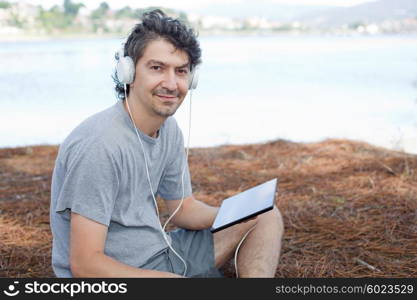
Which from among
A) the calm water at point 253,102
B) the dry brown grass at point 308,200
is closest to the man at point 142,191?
the dry brown grass at point 308,200

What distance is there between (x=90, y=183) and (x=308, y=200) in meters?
2.29

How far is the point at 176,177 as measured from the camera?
255cm

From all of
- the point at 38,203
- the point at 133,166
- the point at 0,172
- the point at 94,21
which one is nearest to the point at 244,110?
the point at 0,172

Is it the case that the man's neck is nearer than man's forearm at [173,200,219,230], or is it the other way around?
the man's neck

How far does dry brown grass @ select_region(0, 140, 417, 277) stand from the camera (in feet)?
9.71

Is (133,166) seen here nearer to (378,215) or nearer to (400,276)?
(400,276)

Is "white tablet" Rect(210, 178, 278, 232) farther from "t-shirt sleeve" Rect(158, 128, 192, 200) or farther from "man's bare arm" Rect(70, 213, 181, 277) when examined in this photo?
"man's bare arm" Rect(70, 213, 181, 277)

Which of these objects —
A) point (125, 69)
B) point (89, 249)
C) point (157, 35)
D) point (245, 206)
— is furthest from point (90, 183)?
point (245, 206)

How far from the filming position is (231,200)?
265 cm

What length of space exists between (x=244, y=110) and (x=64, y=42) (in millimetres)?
22610

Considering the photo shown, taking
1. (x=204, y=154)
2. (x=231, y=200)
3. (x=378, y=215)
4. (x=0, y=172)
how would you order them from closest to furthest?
(x=231, y=200), (x=378, y=215), (x=0, y=172), (x=204, y=154)

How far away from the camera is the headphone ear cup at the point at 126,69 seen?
6.99 feet

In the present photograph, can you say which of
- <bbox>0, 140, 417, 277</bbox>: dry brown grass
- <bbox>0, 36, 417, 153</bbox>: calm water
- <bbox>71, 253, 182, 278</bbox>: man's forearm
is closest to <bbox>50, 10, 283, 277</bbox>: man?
<bbox>71, 253, 182, 278</bbox>: man's forearm

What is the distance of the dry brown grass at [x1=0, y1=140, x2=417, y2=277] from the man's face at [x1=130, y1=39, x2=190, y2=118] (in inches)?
40.5
